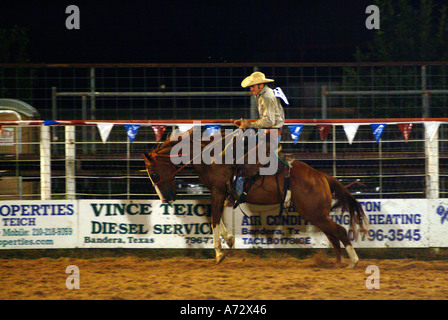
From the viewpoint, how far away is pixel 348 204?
6.98 metres

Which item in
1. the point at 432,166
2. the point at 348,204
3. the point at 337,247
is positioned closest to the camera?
the point at 337,247

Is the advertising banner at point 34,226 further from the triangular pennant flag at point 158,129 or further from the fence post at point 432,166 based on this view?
the fence post at point 432,166

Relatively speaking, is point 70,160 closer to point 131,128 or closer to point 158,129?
point 131,128

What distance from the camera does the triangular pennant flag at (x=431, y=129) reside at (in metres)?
7.39

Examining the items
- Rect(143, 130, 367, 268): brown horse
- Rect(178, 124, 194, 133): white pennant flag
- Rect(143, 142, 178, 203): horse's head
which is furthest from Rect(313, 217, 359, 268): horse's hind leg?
Rect(178, 124, 194, 133): white pennant flag

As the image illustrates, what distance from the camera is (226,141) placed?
6.98 m

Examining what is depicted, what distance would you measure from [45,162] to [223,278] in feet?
10.6

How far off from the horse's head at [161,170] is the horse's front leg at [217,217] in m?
0.65

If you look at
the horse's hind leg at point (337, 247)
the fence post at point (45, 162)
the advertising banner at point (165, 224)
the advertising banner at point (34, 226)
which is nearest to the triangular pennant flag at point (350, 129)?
the advertising banner at point (165, 224)

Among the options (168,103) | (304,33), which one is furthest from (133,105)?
(304,33)

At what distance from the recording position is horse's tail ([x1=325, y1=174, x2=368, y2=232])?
6.94 meters

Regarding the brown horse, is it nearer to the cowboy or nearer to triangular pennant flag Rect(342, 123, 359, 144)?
the cowboy

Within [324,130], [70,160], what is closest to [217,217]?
[324,130]

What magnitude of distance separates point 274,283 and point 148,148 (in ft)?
13.3
